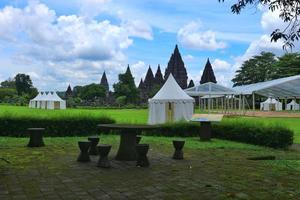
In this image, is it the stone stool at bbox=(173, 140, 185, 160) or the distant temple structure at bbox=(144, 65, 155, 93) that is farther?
the distant temple structure at bbox=(144, 65, 155, 93)

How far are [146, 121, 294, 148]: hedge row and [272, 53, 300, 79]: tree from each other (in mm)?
61784

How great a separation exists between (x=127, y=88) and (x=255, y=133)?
70.1m

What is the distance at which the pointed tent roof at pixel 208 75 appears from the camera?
87675mm

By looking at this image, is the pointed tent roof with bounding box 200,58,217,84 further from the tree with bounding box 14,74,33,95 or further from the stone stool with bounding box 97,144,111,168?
the stone stool with bounding box 97,144,111,168

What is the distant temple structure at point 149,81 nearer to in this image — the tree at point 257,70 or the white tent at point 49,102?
the tree at point 257,70

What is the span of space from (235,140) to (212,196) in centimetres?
1028

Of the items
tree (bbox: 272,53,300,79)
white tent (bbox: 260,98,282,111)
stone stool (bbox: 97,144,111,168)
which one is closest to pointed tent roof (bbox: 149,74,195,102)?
stone stool (bbox: 97,144,111,168)

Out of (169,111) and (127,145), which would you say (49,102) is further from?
(127,145)

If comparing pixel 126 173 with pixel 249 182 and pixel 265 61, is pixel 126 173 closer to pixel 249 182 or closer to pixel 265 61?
pixel 249 182

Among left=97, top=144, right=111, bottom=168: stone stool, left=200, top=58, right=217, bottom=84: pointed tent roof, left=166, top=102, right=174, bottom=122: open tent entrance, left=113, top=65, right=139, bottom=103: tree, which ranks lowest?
left=97, top=144, right=111, bottom=168: stone stool

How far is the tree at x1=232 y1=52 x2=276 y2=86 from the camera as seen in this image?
83188mm

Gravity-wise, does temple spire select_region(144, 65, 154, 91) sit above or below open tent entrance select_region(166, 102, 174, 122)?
above

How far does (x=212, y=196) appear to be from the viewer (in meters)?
6.52

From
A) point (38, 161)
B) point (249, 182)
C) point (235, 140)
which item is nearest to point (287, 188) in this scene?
point (249, 182)
